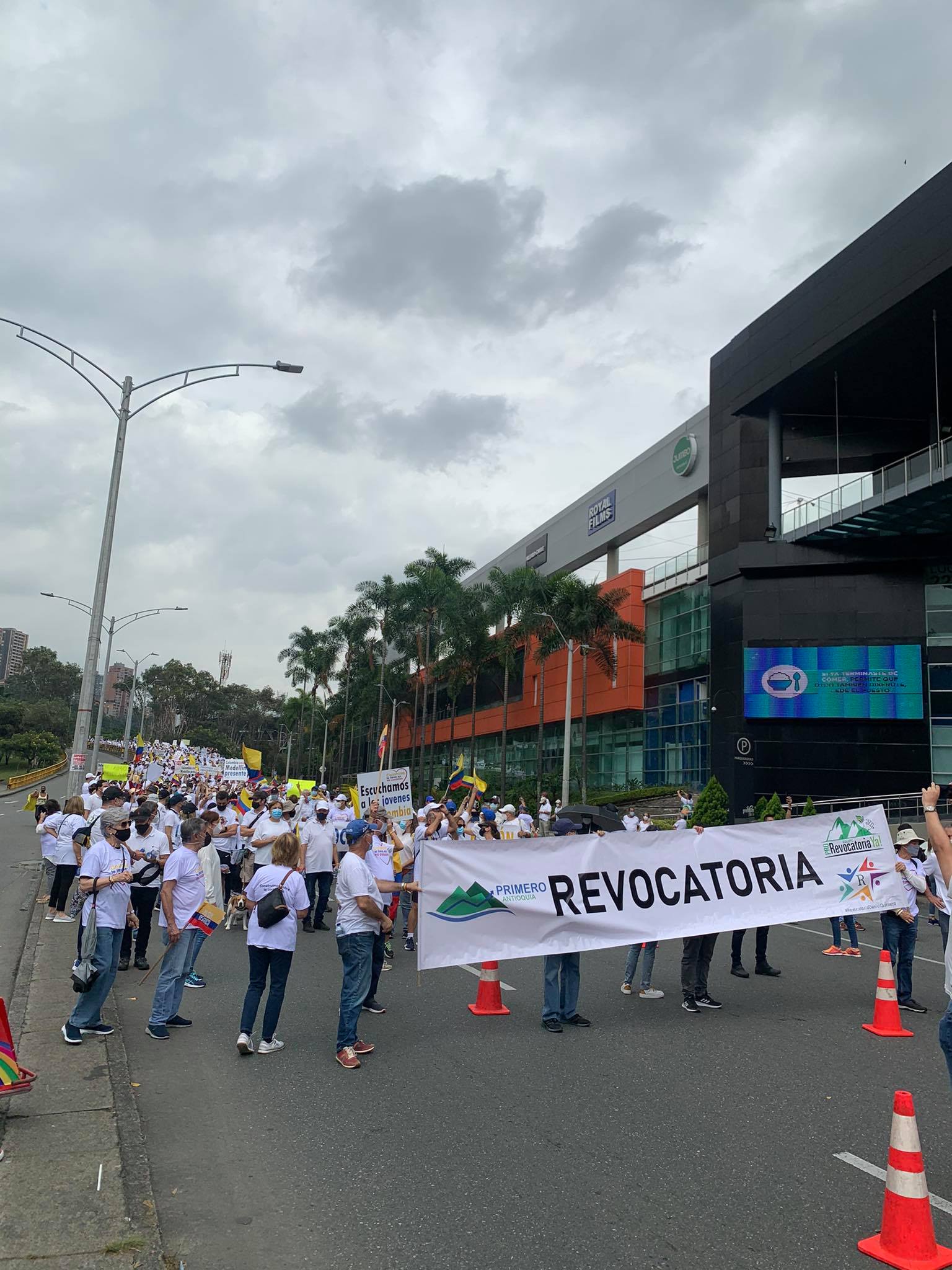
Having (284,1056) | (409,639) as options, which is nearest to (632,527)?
(409,639)

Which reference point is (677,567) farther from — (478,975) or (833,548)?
(478,975)

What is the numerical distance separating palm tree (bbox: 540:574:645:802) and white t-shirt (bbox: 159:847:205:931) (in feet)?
126

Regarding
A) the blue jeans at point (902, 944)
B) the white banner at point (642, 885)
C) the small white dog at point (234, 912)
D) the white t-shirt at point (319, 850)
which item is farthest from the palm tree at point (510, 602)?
the blue jeans at point (902, 944)

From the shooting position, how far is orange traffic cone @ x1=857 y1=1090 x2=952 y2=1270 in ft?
13.3

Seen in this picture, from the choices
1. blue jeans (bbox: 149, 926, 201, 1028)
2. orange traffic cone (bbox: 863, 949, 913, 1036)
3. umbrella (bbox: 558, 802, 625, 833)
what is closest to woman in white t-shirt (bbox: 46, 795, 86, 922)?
blue jeans (bbox: 149, 926, 201, 1028)

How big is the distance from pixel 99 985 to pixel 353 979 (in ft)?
6.57

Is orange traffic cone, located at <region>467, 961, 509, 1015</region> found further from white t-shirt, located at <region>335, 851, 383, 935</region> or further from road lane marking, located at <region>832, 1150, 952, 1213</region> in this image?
road lane marking, located at <region>832, 1150, 952, 1213</region>

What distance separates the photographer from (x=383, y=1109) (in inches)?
233

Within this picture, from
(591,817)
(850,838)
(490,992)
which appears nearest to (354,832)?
(490,992)

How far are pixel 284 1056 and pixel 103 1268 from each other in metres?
3.33

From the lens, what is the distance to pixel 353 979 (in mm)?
7086

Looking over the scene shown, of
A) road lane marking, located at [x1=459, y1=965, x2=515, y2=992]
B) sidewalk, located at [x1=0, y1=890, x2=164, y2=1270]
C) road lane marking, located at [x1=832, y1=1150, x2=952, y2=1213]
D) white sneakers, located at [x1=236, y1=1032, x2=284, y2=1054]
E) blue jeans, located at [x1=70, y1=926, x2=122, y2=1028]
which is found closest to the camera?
sidewalk, located at [x1=0, y1=890, x2=164, y2=1270]

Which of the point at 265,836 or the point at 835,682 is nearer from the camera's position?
the point at 265,836

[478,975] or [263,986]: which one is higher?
[263,986]
